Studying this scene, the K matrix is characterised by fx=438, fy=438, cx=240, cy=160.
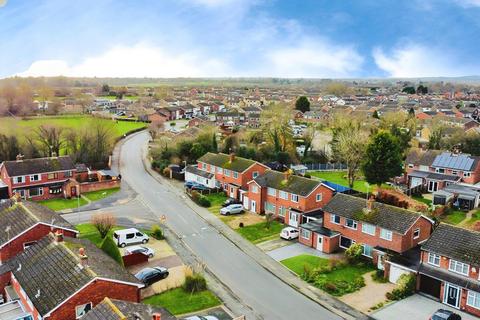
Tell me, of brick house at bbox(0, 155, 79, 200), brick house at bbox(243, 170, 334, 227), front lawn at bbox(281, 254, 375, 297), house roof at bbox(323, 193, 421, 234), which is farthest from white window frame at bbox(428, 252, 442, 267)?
brick house at bbox(0, 155, 79, 200)

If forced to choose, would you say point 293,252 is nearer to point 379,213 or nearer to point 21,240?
point 379,213

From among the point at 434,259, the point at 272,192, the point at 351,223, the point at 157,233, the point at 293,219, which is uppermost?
the point at 272,192

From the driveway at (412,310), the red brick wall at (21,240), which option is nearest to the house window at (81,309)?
the red brick wall at (21,240)

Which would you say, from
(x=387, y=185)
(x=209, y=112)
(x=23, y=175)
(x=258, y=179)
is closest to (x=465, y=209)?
(x=387, y=185)

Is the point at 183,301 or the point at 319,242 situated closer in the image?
the point at 183,301

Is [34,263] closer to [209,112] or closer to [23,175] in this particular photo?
[23,175]

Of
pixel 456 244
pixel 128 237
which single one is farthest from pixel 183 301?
pixel 456 244

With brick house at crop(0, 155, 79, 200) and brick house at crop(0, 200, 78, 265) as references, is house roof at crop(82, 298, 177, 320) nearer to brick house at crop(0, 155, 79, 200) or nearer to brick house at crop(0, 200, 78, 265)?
brick house at crop(0, 200, 78, 265)
